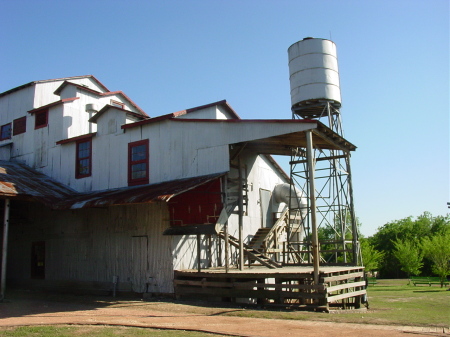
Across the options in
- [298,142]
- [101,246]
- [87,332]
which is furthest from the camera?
[101,246]

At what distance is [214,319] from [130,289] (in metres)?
7.12

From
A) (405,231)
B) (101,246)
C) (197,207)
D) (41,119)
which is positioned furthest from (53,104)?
(405,231)

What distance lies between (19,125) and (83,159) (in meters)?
6.52

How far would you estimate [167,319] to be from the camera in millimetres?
12133

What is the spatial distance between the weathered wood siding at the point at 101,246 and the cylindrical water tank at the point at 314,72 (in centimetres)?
892

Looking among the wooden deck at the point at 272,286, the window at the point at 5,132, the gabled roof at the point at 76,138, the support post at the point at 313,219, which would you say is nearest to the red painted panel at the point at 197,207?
the wooden deck at the point at 272,286

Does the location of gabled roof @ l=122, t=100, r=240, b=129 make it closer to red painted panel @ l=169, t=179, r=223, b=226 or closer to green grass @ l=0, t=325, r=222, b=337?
red painted panel @ l=169, t=179, r=223, b=226

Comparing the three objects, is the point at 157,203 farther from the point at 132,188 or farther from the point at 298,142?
the point at 298,142

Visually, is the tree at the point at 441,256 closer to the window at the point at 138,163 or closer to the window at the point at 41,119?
the window at the point at 138,163

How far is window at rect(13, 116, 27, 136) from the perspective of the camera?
25391mm

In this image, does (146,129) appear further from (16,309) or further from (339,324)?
(339,324)

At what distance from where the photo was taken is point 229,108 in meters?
21.9

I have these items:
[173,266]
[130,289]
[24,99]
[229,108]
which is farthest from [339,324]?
[24,99]

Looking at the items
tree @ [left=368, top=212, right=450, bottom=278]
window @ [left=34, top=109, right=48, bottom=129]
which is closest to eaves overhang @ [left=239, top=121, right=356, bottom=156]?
window @ [left=34, top=109, right=48, bottom=129]
